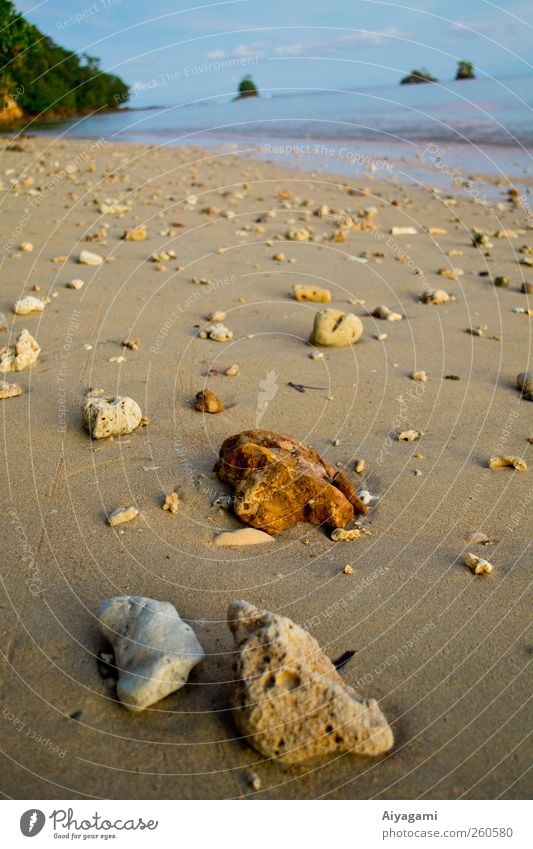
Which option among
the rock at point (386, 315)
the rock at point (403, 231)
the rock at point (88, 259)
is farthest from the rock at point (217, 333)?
the rock at point (403, 231)

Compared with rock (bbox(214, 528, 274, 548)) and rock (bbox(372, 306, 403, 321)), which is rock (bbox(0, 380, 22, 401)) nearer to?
rock (bbox(214, 528, 274, 548))

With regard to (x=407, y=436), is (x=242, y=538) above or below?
below

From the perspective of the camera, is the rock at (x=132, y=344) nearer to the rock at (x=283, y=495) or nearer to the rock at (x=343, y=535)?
the rock at (x=283, y=495)

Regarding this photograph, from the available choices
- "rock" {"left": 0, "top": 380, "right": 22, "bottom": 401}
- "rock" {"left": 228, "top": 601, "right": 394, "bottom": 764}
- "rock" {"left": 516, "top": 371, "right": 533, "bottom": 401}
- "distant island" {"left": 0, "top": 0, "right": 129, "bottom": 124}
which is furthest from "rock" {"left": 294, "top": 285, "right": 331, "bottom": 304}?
"distant island" {"left": 0, "top": 0, "right": 129, "bottom": 124}

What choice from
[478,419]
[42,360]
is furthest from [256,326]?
[478,419]

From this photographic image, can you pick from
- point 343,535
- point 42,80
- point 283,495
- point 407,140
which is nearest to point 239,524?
point 283,495

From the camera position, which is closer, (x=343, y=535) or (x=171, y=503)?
(x=343, y=535)

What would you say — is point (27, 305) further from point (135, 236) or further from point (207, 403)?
point (135, 236)

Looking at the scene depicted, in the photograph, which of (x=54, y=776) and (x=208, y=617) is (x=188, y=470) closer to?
(x=208, y=617)
